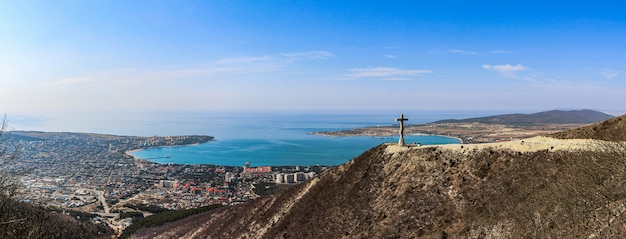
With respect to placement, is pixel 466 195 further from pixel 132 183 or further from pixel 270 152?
pixel 270 152

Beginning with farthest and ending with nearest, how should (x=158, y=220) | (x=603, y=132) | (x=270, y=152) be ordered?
(x=270, y=152), (x=158, y=220), (x=603, y=132)

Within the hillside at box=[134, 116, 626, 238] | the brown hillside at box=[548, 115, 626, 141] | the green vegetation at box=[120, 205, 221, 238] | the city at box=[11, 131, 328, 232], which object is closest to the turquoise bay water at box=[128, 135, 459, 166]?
the city at box=[11, 131, 328, 232]

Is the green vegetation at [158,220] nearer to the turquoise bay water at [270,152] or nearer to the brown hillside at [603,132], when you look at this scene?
the brown hillside at [603,132]

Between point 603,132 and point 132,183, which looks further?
point 132,183

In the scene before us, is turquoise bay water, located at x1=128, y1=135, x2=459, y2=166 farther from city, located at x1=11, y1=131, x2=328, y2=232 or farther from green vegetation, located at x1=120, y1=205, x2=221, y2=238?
green vegetation, located at x1=120, y1=205, x2=221, y2=238

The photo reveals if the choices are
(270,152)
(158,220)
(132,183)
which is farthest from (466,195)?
(270,152)

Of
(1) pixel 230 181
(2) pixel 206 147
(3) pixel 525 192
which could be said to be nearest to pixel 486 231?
(3) pixel 525 192
